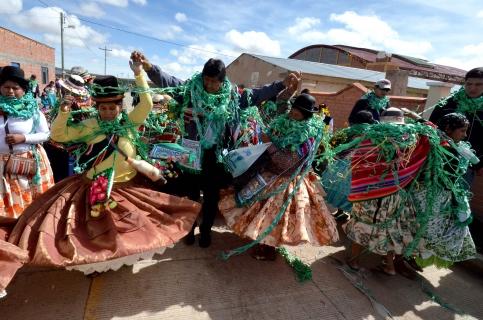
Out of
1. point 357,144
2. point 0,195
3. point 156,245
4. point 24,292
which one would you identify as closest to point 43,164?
point 0,195

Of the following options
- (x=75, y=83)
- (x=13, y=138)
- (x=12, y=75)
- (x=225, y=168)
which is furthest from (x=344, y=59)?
(x=13, y=138)

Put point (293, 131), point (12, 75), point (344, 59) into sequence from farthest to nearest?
1. point (344, 59)
2. point (293, 131)
3. point (12, 75)

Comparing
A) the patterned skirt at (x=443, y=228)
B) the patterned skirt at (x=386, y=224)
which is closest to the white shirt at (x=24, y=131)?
the patterned skirt at (x=386, y=224)

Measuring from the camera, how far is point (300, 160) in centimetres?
317

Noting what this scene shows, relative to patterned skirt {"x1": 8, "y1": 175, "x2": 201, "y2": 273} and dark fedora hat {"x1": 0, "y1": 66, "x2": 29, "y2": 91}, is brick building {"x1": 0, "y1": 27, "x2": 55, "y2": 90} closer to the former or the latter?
dark fedora hat {"x1": 0, "y1": 66, "x2": 29, "y2": 91}

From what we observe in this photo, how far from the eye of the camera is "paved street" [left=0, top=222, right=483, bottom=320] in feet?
8.21

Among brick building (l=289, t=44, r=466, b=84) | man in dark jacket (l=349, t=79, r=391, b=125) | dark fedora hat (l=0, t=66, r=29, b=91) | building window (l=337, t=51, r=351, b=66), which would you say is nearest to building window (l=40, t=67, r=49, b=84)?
brick building (l=289, t=44, r=466, b=84)

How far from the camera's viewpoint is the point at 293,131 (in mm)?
3102

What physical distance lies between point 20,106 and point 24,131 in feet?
0.80

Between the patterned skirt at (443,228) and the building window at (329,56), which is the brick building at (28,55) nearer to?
the patterned skirt at (443,228)

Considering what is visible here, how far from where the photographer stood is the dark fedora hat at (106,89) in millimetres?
2559

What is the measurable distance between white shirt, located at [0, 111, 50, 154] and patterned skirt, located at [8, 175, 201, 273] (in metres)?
0.78

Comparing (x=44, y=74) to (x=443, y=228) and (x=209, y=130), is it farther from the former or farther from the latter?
(x=443, y=228)

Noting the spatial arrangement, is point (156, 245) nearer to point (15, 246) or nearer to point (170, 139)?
point (15, 246)
